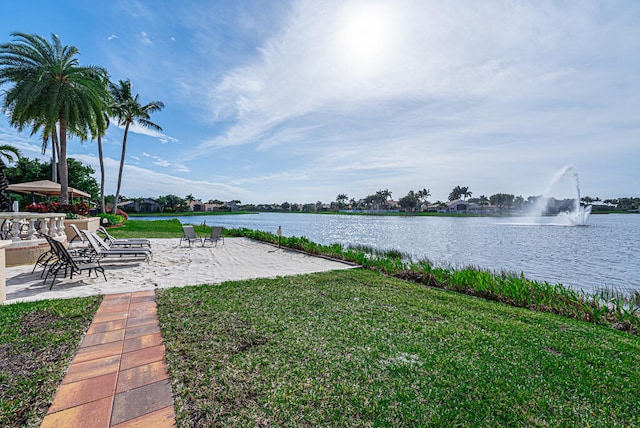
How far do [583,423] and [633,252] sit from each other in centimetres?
2190

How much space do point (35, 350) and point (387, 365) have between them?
12.0 ft

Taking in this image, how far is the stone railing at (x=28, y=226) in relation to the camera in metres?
7.20

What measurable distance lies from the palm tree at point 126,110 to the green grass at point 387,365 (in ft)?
87.9

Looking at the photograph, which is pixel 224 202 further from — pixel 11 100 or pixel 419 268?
pixel 419 268

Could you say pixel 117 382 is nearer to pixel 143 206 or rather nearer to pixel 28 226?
pixel 28 226

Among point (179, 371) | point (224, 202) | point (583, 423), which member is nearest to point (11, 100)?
point (179, 371)

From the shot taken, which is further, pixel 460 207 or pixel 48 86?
pixel 460 207

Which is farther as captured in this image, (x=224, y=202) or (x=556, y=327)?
(x=224, y=202)

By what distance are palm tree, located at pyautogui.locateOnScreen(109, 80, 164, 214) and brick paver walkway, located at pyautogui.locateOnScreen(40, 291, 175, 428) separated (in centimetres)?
2701

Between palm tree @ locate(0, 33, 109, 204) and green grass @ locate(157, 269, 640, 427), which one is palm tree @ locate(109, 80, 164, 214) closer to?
palm tree @ locate(0, 33, 109, 204)

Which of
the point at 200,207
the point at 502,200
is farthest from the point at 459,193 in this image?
the point at 200,207

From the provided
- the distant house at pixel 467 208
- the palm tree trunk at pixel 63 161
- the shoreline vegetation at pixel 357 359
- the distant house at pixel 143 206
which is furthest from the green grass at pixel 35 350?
the distant house at pixel 467 208

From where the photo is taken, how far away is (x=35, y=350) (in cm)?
296

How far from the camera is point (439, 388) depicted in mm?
2520
